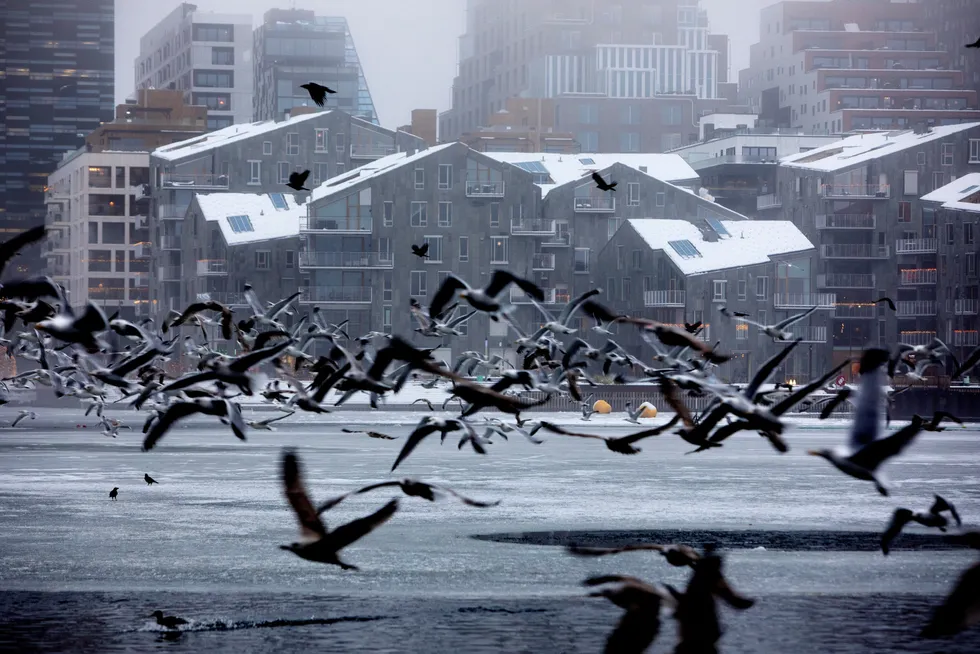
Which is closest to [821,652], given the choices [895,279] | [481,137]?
[895,279]

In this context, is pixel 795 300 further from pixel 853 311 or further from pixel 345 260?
pixel 345 260

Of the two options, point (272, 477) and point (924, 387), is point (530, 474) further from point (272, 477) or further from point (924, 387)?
point (924, 387)

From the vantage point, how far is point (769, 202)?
5827 inches

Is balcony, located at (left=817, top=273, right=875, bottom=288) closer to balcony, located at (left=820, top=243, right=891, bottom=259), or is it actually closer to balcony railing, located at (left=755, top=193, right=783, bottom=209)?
balcony, located at (left=820, top=243, right=891, bottom=259)

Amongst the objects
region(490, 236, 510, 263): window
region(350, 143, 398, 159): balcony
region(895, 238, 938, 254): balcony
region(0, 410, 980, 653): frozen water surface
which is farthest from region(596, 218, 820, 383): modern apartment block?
region(0, 410, 980, 653): frozen water surface

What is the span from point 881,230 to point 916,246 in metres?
3.65

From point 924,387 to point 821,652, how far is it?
81580 mm

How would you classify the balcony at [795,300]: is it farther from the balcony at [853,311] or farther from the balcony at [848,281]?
the balcony at [853,311]

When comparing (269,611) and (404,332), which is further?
(404,332)

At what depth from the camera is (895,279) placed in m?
135

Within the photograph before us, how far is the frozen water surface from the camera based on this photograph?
2114 centimetres

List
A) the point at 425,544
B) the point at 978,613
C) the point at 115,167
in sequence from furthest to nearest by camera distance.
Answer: the point at 115,167
the point at 425,544
the point at 978,613

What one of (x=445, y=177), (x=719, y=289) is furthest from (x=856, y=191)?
(x=445, y=177)

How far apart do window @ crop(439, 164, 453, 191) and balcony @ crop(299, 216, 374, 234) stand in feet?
20.8
